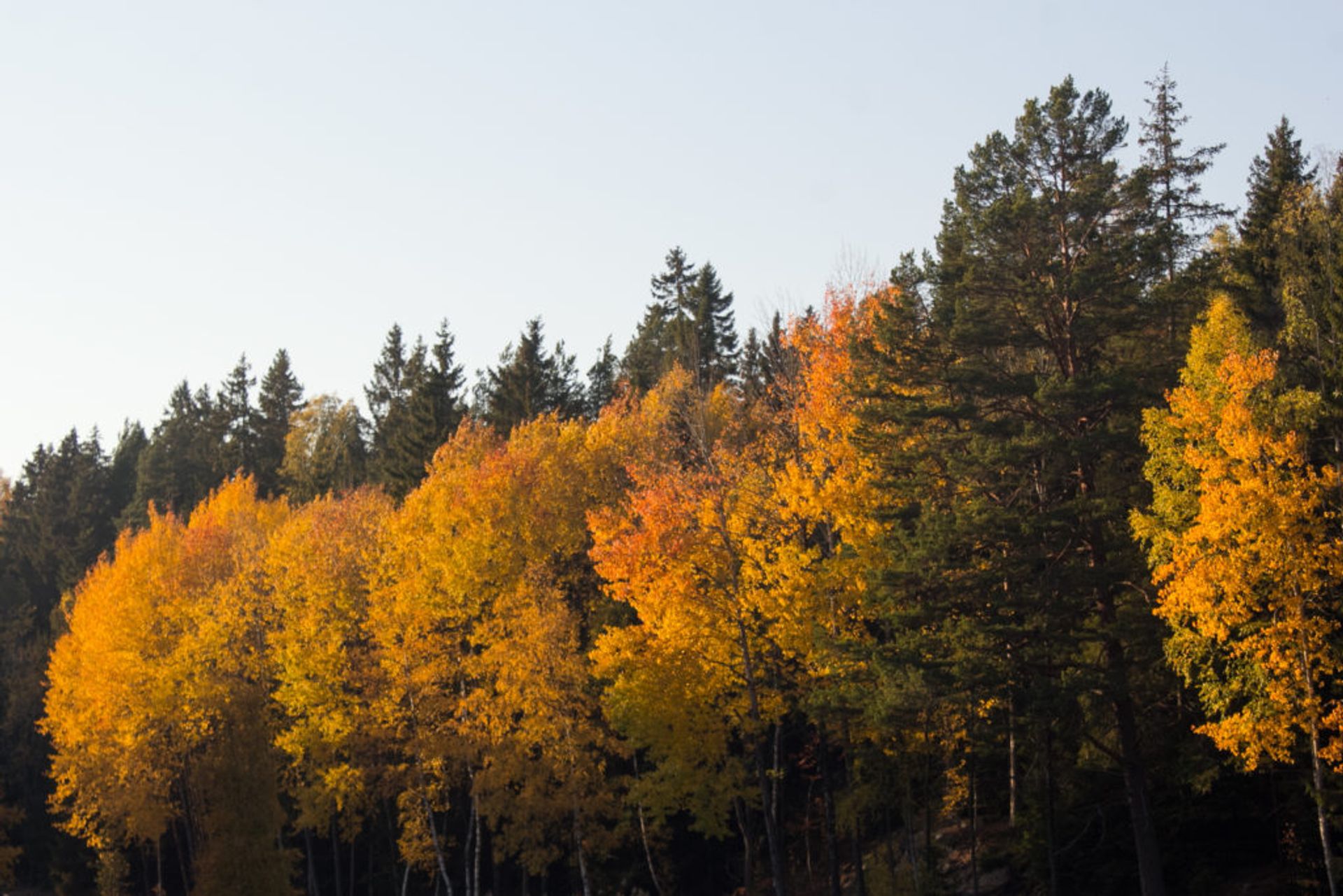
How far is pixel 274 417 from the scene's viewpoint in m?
83.9

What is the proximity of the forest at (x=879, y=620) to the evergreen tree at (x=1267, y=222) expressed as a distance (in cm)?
19

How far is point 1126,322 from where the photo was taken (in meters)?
25.4

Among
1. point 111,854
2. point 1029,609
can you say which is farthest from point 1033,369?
point 111,854

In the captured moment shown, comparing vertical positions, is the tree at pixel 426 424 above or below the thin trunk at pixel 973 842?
above

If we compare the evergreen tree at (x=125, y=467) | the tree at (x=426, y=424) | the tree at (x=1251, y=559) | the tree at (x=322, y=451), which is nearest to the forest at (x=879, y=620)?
the tree at (x=1251, y=559)

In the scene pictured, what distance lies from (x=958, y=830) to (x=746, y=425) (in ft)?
55.5

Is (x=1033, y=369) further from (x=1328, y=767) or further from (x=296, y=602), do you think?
(x=296, y=602)

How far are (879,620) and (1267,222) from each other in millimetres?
18460

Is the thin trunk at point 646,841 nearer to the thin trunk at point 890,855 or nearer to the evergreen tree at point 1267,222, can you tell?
the thin trunk at point 890,855

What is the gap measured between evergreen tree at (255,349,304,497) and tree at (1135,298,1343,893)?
63433mm

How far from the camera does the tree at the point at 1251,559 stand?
21125 mm

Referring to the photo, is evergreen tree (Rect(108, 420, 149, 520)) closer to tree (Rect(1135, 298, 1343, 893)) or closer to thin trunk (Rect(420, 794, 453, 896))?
thin trunk (Rect(420, 794, 453, 896))

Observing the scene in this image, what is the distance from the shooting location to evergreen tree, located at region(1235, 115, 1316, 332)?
31469 millimetres

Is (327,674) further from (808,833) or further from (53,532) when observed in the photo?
(53,532)
